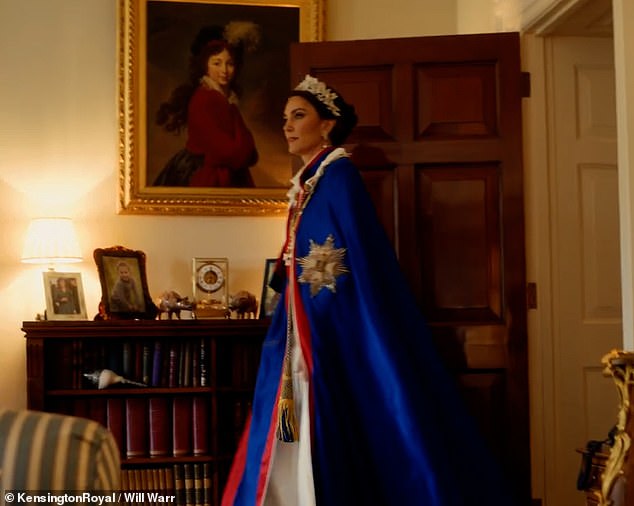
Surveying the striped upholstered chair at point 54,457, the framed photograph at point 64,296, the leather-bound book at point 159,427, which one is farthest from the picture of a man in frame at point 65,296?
the striped upholstered chair at point 54,457

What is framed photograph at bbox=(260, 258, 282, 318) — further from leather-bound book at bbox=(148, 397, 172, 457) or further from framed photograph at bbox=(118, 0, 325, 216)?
leather-bound book at bbox=(148, 397, 172, 457)

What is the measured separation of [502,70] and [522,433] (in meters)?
1.40

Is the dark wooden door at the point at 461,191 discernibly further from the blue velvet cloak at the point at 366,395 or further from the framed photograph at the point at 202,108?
the framed photograph at the point at 202,108

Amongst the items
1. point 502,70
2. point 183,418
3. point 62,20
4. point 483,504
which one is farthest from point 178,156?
point 483,504

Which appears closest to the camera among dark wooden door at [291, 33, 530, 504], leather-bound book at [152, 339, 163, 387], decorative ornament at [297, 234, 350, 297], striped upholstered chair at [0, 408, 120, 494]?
striped upholstered chair at [0, 408, 120, 494]

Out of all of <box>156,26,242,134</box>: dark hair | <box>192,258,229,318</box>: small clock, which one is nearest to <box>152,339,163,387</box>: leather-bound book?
<box>192,258,229,318</box>: small clock

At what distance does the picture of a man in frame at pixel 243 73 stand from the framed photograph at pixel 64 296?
2.04ft

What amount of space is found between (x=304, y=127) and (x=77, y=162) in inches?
55.3

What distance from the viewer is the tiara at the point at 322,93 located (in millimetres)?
3145

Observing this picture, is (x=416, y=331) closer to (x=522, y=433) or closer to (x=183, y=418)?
(x=522, y=433)

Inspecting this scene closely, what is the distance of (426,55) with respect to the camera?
3.49 meters

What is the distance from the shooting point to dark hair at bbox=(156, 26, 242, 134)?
4125mm

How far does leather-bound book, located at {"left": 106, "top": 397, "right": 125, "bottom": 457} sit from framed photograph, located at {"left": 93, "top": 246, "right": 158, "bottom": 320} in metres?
0.35

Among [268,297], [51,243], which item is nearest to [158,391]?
[268,297]
